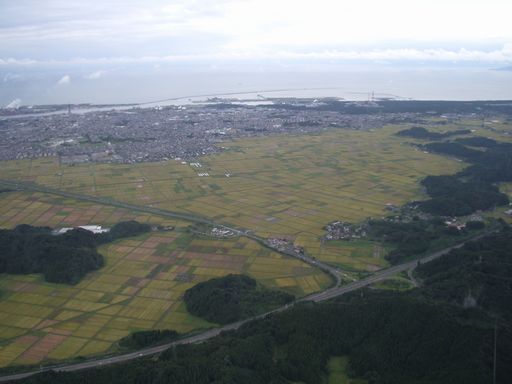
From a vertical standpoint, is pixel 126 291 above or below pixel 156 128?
below

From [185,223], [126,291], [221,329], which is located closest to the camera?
[221,329]

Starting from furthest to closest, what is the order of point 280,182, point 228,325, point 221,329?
point 280,182 < point 228,325 < point 221,329

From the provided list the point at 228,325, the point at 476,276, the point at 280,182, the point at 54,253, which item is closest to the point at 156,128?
the point at 280,182

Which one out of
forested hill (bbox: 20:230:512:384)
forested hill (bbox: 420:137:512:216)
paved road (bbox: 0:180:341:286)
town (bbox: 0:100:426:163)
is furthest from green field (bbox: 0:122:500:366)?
town (bbox: 0:100:426:163)

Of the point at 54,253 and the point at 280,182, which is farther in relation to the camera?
the point at 280,182

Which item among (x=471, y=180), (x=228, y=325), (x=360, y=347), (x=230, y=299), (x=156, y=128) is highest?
(x=156, y=128)

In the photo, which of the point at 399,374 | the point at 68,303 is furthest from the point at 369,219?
the point at 68,303

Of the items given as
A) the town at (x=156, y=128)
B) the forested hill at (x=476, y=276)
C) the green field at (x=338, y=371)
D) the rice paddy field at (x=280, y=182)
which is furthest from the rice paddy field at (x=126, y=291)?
the town at (x=156, y=128)

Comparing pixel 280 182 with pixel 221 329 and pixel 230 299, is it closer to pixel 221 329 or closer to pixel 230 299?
pixel 230 299
